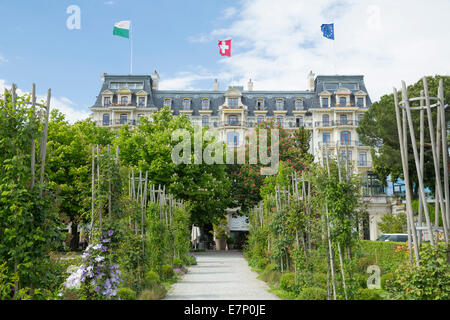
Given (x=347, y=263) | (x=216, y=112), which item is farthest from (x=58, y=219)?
(x=216, y=112)

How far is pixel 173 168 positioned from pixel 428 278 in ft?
74.9

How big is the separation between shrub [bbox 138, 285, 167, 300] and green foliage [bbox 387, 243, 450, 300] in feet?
18.7

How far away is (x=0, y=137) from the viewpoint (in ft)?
22.0

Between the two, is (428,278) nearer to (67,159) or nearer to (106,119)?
(67,159)

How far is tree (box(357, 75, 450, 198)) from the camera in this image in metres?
26.8

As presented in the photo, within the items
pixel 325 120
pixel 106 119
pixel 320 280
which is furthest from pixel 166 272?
pixel 325 120

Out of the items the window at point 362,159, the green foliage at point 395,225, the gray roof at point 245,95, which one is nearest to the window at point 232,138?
the gray roof at point 245,95

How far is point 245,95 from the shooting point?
2256 inches

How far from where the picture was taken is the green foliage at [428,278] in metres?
6.48

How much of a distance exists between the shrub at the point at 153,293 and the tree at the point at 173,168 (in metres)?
15.8

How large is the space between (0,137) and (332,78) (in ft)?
177

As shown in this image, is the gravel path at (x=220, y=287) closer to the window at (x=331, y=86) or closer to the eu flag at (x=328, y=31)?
the eu flag at (x=328, y=31)

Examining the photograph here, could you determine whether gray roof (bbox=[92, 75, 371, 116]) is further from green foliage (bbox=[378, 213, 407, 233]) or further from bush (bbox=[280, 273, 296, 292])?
bush (bbox=[280, 273, 296, 292])
